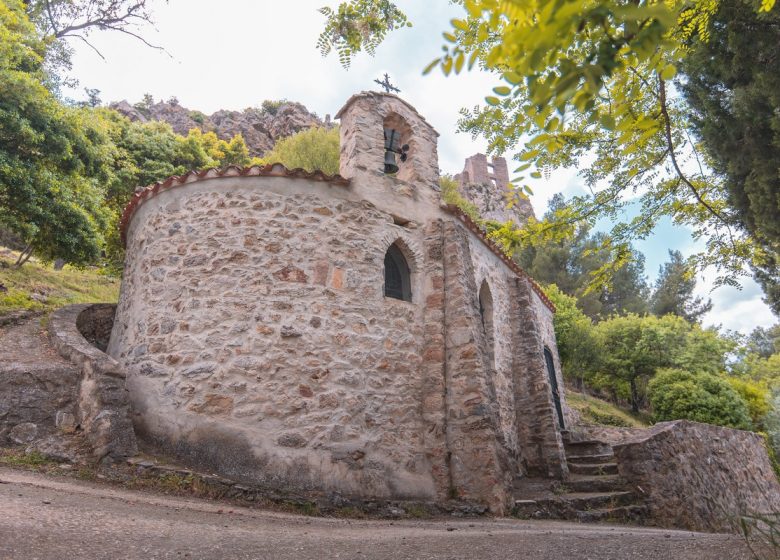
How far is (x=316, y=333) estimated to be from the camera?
6.11m

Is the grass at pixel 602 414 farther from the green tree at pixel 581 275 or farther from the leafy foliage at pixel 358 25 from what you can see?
the leafy foliage at pixel 358 25

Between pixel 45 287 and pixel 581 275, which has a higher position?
pixel 581 275

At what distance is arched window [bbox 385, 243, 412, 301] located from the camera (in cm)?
721

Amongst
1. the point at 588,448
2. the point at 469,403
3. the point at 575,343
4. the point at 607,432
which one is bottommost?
the point at 588,448

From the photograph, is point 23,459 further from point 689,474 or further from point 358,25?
point 689,474

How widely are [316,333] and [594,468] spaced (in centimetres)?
601

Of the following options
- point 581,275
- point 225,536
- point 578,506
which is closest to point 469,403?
point 578,506

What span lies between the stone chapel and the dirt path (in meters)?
1.09

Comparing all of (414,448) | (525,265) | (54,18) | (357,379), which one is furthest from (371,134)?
(525,265)

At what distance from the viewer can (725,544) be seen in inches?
133

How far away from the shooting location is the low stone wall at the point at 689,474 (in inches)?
266

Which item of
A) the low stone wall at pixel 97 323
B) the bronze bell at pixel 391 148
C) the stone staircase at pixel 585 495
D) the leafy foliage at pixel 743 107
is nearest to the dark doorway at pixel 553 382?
the stone staircase at pixel 585 495

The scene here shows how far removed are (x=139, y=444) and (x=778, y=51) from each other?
31.7 ft

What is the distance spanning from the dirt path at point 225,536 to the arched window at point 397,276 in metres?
3.39
